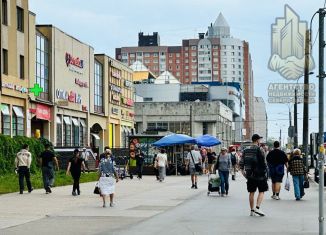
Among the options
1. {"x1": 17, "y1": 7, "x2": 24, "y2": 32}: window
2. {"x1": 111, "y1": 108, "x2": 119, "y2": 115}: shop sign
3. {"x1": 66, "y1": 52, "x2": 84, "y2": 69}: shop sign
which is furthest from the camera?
{"x1": 111, "y1": 108, "x2": 119, "y2": 115}: shop sign

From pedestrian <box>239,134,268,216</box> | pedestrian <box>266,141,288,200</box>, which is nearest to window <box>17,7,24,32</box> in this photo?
pedestrian <box>266,141,288,200</box>

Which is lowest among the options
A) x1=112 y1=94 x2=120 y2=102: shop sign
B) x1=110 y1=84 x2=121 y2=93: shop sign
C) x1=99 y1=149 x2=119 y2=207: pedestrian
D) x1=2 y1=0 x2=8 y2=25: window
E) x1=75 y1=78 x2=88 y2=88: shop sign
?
x1=99 y1=149 x2=119 y2=207: pedestrian

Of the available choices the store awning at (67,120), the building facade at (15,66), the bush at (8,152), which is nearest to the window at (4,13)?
the building facade at (15,66)

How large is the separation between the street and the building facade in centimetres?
2100

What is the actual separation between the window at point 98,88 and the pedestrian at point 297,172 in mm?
44418

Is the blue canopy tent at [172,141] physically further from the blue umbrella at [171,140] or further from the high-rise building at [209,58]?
the high-rise building at [209,58]

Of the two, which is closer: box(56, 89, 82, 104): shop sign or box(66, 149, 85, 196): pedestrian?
box(66, 149, 85, 196): pedestrian

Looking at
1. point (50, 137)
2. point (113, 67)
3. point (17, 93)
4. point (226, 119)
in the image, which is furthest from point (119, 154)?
point (226, 119)

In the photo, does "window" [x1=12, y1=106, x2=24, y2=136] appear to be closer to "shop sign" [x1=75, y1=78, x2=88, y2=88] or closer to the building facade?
the building facade

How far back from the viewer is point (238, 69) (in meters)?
187

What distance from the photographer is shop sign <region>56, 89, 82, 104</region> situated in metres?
53.3

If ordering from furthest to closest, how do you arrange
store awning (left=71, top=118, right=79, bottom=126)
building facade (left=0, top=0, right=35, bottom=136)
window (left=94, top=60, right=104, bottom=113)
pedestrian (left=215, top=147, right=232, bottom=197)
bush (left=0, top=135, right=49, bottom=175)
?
window (left=94, top=60, right=104, bottom=113) < store awning (left=71, top=118, right=79, bottom=126) < building facade (left=0, top=0, right=35, bottom=136) < bush (left=0, top=135, right=49, bottom=175) < pedestrian (left=215, top=147, right=232, bottom=197)

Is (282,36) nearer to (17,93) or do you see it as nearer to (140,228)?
(140,228)

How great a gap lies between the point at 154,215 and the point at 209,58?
565 ft
